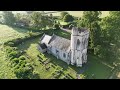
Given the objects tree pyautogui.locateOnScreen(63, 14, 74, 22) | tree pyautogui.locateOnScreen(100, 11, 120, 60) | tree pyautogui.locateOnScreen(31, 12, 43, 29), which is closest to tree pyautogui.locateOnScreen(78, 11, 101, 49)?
tree pyautogui.locateOnScreen(100, 11, 120, 60)

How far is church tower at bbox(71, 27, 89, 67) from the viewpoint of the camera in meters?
20.0

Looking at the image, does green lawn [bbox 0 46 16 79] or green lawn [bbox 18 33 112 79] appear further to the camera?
green lawn [bbox 18 33 112 79]

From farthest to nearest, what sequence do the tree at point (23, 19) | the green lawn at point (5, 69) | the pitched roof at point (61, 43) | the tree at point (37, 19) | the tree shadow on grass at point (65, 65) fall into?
the tree at point (23, 19), the tree at point (37, 19), the pitched roof at point (61, 43), the tree shadow on grass at point (65, 65), the green lawn at point (5, 69)

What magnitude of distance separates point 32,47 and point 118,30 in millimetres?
10219

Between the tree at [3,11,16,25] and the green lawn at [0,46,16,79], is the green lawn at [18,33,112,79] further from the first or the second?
the tree at [3,11,16,25]

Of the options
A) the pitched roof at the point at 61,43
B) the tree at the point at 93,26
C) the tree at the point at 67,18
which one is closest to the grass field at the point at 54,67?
the pitched roof at the point at 61,43

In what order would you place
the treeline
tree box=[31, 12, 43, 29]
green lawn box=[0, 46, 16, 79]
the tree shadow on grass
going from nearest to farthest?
green lawn box=[0, 46, 16, 79], the tree shadow on grass, the treeline, tree box=[31, 12, 43, 29]

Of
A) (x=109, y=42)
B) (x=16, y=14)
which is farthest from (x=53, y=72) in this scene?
(x=16, y=14)

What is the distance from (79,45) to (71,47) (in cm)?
103

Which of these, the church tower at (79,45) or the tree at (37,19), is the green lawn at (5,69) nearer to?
the church tower at (79,45)

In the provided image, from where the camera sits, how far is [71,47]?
69.3ft

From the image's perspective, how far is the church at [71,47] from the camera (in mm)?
20156

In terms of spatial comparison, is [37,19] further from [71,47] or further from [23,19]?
[71,47]

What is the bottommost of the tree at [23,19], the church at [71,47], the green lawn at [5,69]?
the green lawn at [5,69]
